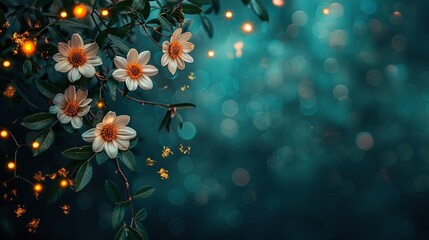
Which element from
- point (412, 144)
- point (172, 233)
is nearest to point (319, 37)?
point (412, 144)

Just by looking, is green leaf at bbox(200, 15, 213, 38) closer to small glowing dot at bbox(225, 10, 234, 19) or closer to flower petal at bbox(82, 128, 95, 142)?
small glowing dot at bbox(225, 10, 234, 19)

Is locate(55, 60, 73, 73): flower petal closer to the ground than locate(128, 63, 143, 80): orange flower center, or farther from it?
closer to the ground

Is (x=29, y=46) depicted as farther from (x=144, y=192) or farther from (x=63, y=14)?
(x=144, y=192)

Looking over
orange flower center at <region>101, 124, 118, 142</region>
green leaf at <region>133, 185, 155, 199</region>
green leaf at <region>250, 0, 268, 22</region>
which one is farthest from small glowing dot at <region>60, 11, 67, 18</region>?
green leaf at <region>250, 0, 268, 22</region>

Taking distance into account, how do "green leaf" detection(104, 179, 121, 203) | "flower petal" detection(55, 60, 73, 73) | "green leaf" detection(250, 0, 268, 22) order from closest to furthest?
"flower petal" detection(55, 60, 73, 73) → "green leaf" detection(104, 179, 121, 203) → "green leaf" detection(250, 0, 268, 22)

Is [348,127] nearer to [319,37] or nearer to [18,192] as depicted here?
[319,37]

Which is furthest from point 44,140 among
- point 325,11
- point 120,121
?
point 325,11
